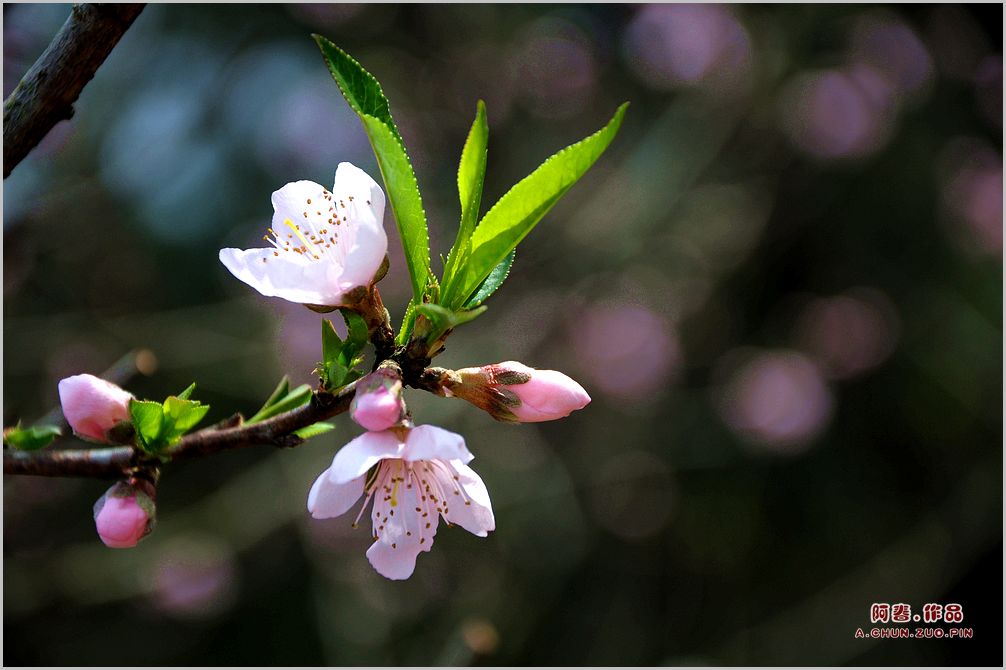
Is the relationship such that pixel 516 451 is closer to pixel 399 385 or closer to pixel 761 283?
pixel 761 283

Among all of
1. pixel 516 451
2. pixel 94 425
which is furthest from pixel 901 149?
pixel 94 425

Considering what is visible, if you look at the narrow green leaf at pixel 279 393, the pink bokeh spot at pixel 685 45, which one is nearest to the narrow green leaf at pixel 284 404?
the narrow green leaf at pixel 279 393

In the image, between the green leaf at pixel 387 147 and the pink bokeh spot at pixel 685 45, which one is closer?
the green leaf at pixel 387 147

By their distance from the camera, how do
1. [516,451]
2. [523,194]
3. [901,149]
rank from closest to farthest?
[523,194] → [516,451] → [901,149]

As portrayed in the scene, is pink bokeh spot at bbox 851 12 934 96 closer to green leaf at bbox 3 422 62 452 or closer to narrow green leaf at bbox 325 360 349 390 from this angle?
narrow green leaf at bbox 325 360 349 390

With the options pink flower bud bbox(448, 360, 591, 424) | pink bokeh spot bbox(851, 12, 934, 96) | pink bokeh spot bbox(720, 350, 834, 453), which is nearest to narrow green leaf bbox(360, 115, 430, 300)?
pink flower bud bbox(448, 360, 591, 424)

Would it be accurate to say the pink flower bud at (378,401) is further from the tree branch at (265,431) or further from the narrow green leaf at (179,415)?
the narrow green leaf at (179,415)

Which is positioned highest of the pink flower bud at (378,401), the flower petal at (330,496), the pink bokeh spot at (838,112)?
the pink flower bud at (378,401)
